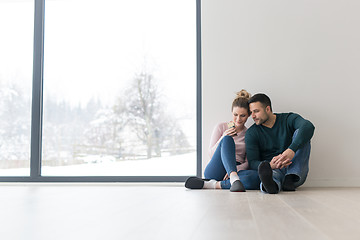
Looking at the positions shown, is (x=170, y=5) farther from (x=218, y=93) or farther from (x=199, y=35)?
(x=218, y=93)

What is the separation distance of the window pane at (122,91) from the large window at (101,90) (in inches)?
0.4

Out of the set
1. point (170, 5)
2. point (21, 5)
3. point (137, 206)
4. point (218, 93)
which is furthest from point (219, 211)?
point (21, 5)

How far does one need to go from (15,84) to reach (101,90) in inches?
38.1

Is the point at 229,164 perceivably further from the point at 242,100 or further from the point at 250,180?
the point at 242,100

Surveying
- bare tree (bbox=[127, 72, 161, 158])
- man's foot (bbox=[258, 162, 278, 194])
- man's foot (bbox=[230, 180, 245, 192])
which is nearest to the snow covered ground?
bare tree (bbox=[127, 72, 161, 158])

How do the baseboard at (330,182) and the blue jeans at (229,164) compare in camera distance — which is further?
the baseboard at (330,182)

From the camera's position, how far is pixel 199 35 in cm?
392

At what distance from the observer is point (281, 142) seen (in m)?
3.24

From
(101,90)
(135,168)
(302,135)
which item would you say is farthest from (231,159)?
(101,90)

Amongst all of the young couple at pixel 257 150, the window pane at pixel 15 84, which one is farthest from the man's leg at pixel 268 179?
the window pane at pixel 15 84

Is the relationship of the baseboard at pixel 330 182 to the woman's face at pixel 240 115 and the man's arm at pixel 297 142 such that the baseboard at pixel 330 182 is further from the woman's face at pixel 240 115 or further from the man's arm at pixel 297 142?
the woman's face at pixel 240 115

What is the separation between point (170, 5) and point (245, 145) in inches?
66.2

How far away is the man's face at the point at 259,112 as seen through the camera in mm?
3268

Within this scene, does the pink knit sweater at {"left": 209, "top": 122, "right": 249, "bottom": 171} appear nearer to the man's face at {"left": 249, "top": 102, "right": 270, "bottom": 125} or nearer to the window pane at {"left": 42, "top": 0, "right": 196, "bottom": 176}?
the man's face at {"left": 249, "top": 102, "right": 270, "bottom": 125}
